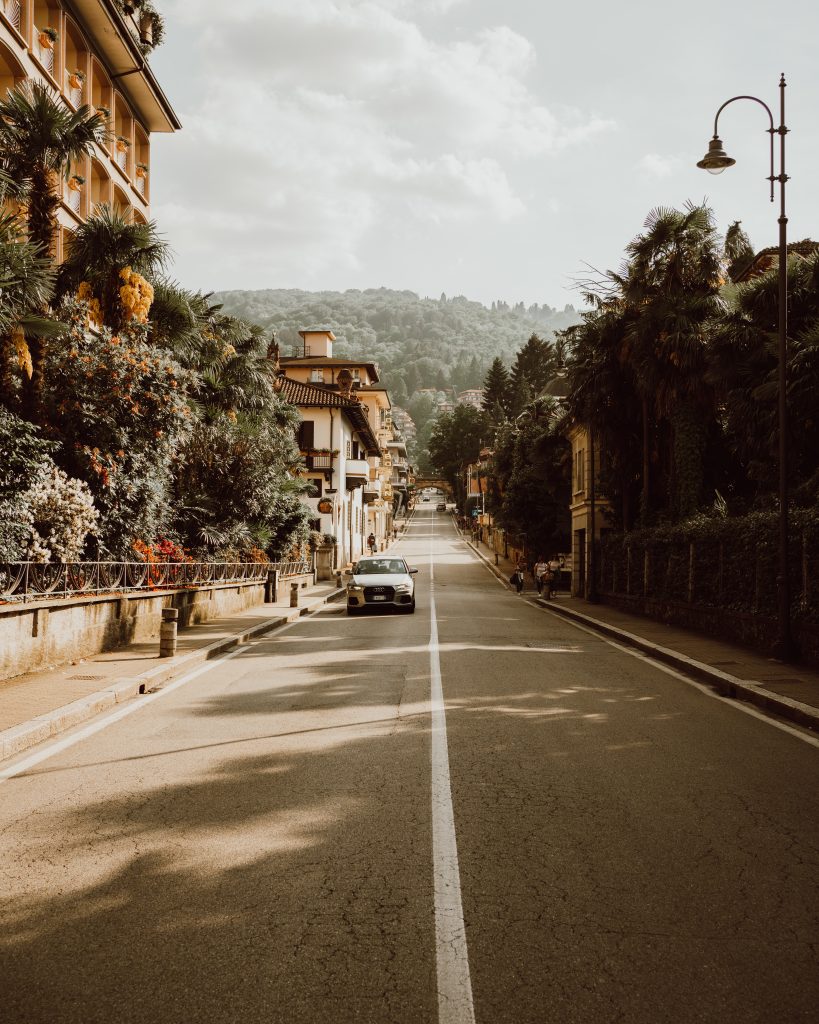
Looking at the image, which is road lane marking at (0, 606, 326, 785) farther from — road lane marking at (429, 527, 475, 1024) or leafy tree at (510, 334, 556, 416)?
leafy tree at (510, 334, 556, 416)

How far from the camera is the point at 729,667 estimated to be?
1377 cm

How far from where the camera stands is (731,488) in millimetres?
30328

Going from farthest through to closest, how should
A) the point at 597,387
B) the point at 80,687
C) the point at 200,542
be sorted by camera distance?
the point at 597,387 < the point at 200,542 < the point at 80,687

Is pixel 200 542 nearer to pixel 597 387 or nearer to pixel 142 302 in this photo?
pixel 142 302

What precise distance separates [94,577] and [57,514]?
4.09 feet

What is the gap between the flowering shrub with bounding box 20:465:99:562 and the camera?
14.8 m

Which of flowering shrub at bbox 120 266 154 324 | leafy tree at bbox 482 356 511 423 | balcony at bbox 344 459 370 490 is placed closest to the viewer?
flowering shrub at bbox 120 266 154 324

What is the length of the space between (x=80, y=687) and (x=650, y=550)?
1939 cm

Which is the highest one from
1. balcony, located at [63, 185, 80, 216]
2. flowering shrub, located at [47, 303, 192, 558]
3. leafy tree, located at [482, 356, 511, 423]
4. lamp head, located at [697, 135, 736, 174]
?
leafy tree, located at [482, 356, 511, 423]

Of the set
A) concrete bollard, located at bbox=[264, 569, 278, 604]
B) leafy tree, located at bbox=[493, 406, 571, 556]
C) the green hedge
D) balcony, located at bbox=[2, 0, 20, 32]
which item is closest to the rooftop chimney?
leafy tree, located at bbox=[493, 406, 571, 556]

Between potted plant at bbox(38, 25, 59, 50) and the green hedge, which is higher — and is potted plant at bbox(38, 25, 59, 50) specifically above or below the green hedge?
above

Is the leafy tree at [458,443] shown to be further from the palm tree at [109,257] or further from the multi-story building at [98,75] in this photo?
the palm tree at [109,257]

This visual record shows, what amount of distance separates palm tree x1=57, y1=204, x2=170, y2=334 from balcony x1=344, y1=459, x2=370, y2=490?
42.2m

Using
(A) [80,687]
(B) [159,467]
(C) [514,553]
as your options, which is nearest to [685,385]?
(B) [159,467]
